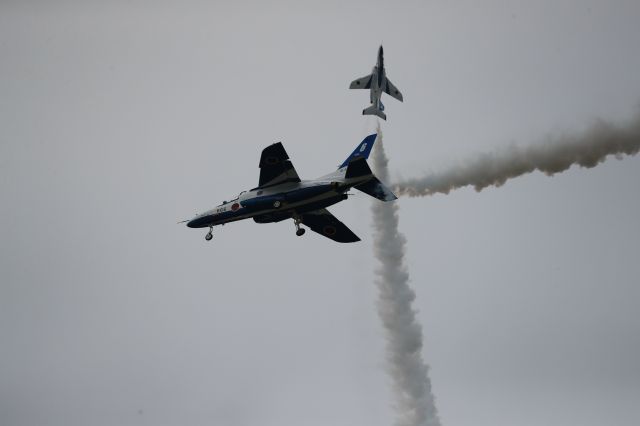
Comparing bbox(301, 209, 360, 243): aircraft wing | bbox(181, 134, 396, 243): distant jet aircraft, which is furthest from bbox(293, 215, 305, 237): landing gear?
bbox(301, 209, 360, 243): aircraft wing

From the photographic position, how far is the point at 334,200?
2354 inches

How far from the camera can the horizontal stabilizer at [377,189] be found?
58.7 meters

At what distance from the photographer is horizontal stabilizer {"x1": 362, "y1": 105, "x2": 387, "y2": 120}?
258 ft

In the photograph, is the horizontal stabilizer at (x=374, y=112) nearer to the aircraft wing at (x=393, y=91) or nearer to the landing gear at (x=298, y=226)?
the aircraft wing at (x=393, y=91)

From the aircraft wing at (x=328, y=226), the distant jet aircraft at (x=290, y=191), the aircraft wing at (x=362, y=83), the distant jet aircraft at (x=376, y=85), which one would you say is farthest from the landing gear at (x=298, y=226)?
the aircraft wing at (x=362, y=83)

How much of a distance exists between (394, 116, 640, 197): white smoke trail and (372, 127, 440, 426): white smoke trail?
338 cm

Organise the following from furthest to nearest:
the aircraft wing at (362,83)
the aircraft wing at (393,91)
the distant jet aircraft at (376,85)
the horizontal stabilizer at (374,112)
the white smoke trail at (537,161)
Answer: the aircraft wing at (393,91) → the aircraft wing at (362,83) → the distant jet aircraft at (376,85) → the horizontal stabilizer at (374,112) → the white smoke trail at (537,161)

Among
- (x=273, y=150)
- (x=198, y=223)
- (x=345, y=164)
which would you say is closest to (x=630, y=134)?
(x=345, y=164)

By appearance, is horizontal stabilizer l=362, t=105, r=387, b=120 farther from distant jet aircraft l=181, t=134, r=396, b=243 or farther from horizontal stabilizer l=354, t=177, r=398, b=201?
horizontal stabilizer l=354, t=177, r=398, b=201

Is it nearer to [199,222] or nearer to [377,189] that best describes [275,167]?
[377,189]

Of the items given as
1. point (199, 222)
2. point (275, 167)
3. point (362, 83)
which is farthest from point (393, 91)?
point (275, 167)

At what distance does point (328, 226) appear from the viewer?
6788 centimetres

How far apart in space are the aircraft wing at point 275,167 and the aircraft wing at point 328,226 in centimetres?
632

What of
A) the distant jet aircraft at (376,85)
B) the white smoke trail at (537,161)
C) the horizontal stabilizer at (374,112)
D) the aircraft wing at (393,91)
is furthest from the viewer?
the aircraft wing at (393,91)
